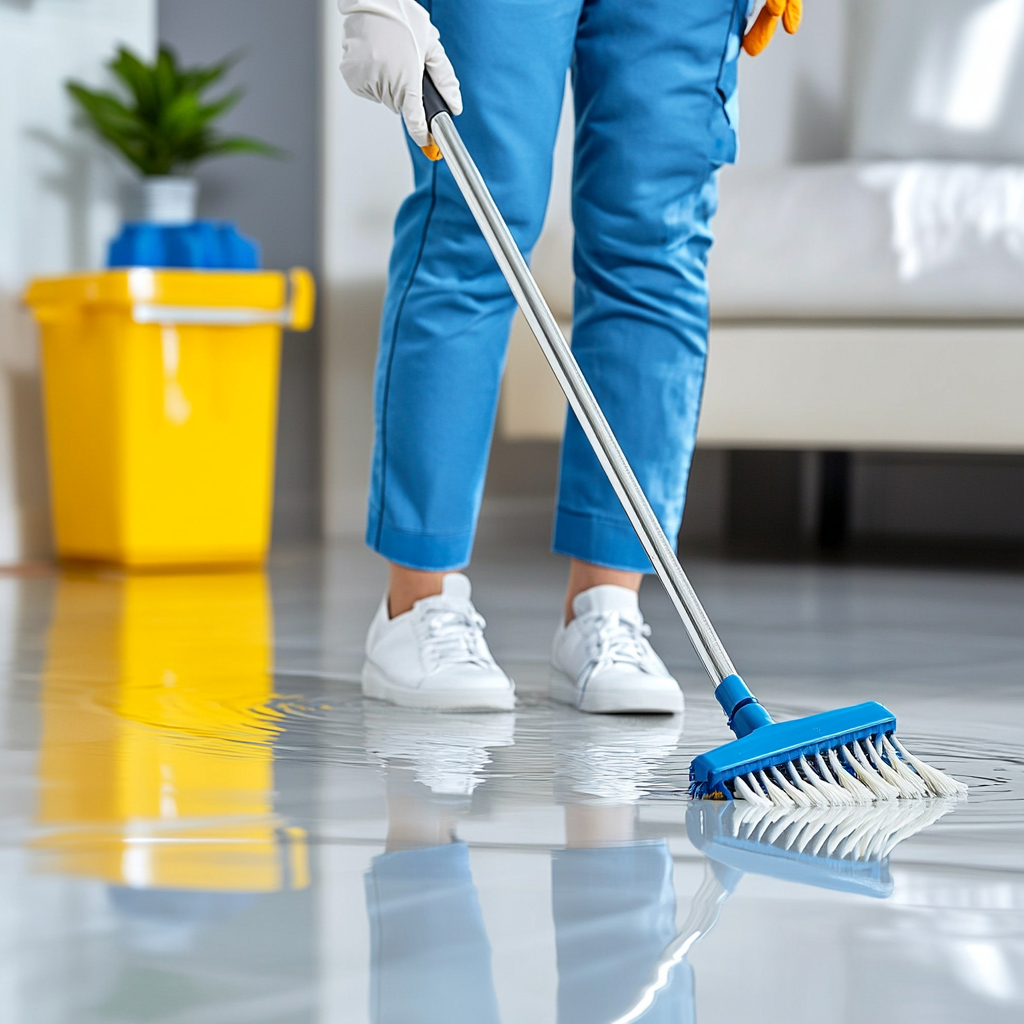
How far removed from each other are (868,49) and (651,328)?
170cm

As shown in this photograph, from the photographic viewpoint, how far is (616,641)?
1.07 metres

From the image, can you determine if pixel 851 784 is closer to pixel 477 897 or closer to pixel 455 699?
pixel 477 897

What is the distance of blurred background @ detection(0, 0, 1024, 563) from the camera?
1.97 metres

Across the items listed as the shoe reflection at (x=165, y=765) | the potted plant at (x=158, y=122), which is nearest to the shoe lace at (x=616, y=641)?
the shoe reflection at (x=165, y=765)

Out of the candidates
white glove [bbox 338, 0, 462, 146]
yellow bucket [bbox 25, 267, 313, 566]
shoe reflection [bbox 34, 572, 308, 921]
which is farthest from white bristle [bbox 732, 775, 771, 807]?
yellow bucket [bbox 25, 267, 313, 566]

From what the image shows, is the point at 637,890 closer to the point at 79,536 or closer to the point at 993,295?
the point at 993,295

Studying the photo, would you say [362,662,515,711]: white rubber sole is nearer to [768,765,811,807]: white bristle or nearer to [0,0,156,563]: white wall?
[768,765,811,807]: white bristle

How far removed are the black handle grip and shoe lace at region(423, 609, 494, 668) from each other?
0.35 m

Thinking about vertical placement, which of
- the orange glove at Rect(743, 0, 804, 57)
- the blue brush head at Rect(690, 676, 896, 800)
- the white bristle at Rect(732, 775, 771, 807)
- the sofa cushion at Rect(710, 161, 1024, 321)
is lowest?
the white bristle at Rect(732, 775, 771, 807)

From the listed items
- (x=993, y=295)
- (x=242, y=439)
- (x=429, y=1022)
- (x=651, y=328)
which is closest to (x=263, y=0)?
(x=242, y=439)

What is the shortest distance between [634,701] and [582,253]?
0.33m

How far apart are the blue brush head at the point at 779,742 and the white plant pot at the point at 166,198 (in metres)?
1.62

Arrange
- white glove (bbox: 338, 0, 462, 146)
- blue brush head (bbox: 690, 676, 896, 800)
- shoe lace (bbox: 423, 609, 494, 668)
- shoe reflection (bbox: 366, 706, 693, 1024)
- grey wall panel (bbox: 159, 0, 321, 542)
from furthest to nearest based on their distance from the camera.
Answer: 1. grey wall panel (bbox: 159, 0, 321, 542)
2. shoe lace (bbox: 423, 609, 494, 668)
3. white glove (bbox: 338, 0, 462, 146)
4. blue brush head (bbox: 690, 676, 896, 800)
5. shoe reflection (bbox: 366, 706, 693, 1024)

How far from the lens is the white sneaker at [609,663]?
1.03m
